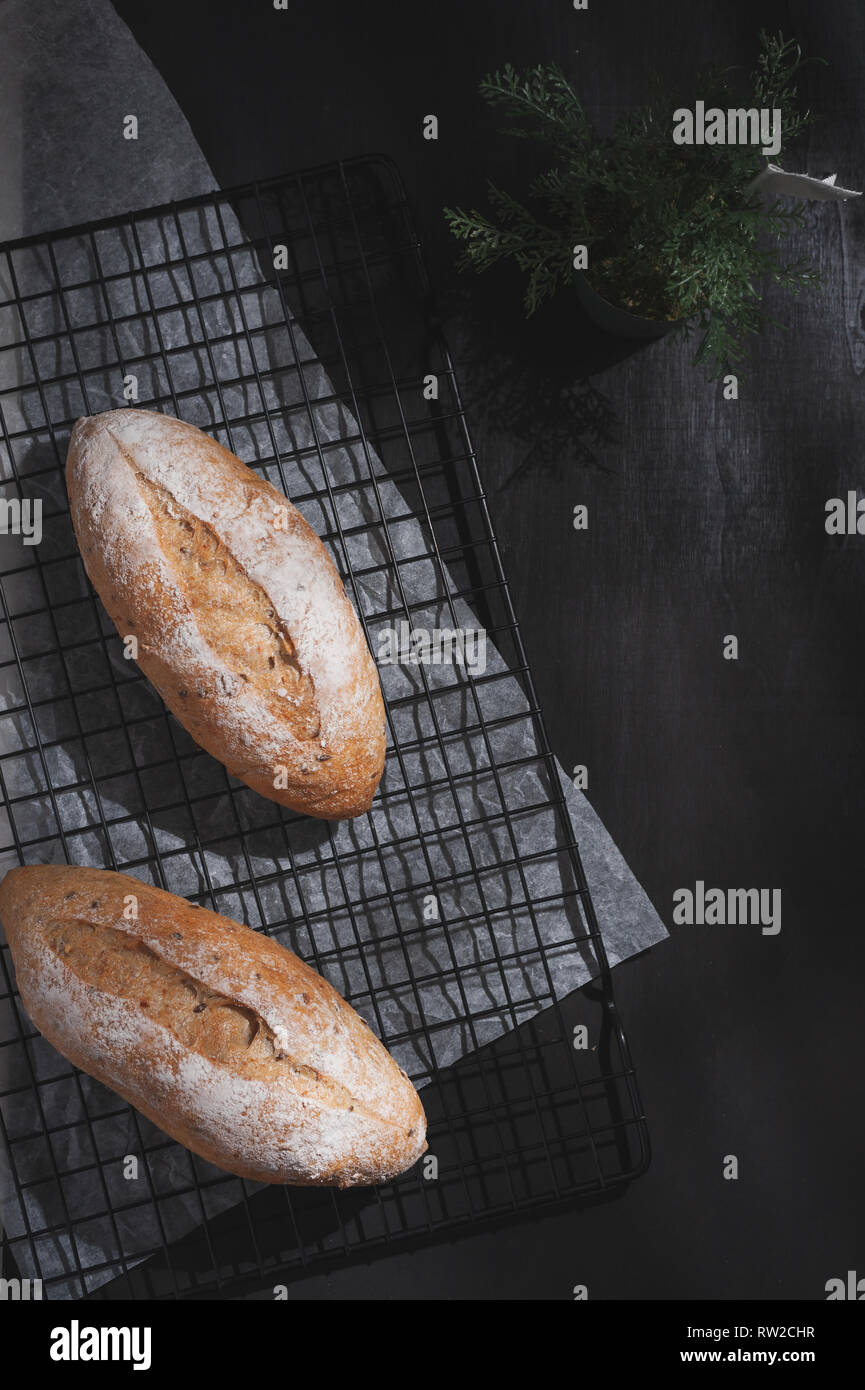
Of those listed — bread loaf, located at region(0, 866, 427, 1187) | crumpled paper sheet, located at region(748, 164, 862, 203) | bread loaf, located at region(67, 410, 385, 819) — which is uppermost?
crumpled paper sheet, located at region(748, 164, 862, 203)

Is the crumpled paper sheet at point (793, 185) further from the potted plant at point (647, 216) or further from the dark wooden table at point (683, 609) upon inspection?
the dark wooden table at point (683, 609)

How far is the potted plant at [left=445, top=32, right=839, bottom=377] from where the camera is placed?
4.78 feet

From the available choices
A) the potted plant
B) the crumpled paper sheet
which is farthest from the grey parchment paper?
the crumpled paper sheet

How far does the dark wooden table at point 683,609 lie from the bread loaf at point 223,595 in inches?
16.7

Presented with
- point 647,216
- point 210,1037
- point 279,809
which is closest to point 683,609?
point 647,216

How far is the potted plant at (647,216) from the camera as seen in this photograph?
4.78 feet

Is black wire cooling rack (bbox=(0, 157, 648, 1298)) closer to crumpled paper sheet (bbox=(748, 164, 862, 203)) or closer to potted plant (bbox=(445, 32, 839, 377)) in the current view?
potted plant (bbox=(445, 32, 839, 377))

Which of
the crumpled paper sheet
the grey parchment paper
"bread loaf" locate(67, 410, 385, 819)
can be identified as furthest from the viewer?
the grey parchment paper

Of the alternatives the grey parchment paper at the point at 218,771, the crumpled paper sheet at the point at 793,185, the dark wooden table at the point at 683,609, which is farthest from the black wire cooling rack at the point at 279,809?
the crumpled paper sheet at the point at 793,185

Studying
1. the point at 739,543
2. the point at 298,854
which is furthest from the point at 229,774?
the point at 739,543

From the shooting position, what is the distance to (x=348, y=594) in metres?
1.68

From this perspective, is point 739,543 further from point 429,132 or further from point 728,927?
point 429,132

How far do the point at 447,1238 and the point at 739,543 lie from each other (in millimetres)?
1315

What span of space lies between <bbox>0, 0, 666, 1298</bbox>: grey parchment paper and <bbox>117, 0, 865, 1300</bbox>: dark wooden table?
129mm
